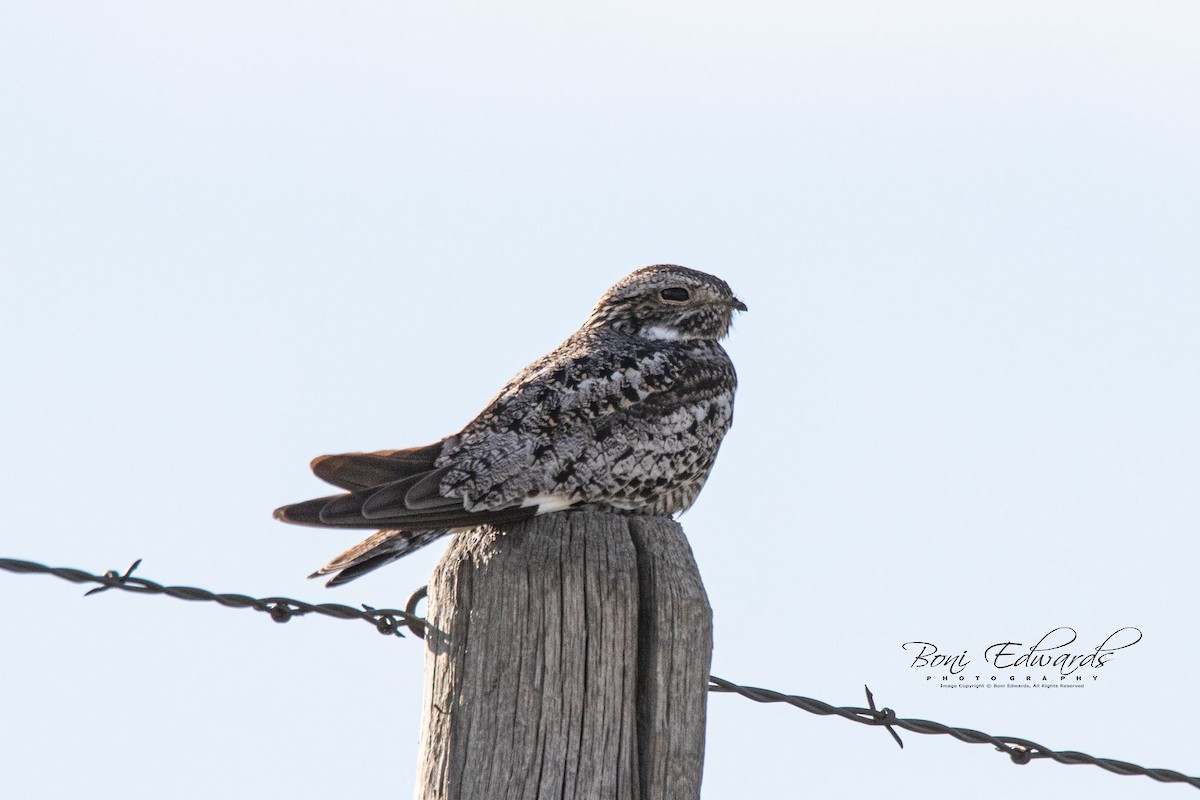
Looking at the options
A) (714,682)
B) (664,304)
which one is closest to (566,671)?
(714,682)

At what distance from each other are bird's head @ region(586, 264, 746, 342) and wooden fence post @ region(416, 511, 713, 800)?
2802 mm

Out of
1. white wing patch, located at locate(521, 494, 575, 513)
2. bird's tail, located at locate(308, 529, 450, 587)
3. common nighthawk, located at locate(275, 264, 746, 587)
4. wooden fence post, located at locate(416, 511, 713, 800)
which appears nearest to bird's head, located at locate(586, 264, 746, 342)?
common nighthawk, located at locate(275, 264, 746, 587)

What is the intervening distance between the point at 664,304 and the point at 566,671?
3.27m

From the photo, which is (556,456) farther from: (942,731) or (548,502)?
(942,731)

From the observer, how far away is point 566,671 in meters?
A: 3.77

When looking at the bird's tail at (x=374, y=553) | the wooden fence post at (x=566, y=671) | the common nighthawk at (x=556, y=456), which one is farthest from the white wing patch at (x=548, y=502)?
the wooden fence post at (x=566, y=671)

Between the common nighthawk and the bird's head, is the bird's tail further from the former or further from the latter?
the bird's head

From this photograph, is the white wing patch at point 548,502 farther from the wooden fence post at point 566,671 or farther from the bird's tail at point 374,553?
the wooden fence post at point 566,671

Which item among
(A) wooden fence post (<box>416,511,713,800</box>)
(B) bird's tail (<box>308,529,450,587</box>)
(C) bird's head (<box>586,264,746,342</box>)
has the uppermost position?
(C) bird's head (<box>586,264,746,342</box>)

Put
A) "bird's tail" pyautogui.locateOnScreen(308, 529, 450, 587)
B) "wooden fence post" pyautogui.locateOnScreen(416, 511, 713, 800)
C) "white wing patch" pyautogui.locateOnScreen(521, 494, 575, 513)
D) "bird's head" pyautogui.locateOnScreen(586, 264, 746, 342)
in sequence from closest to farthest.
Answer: "wooden fence post" pyautogui.locateOnScreen(416, 511, 713, 800) < "white wing patch" pyautogui.locateOnScreen(521, 494, 575, 513) < "bird's tail" pyautogui.locateOnScreen(308, 529, 450, 587) < "bird's head" pyautogui.locateOnScreen(586, 264, 746, 342)

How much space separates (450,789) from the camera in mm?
3715

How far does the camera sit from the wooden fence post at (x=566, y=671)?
146 inches

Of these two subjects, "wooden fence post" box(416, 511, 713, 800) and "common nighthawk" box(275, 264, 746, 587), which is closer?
"wooden fence post" box(416, 511, 713, 800)

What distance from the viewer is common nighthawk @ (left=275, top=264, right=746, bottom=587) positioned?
183 inches
